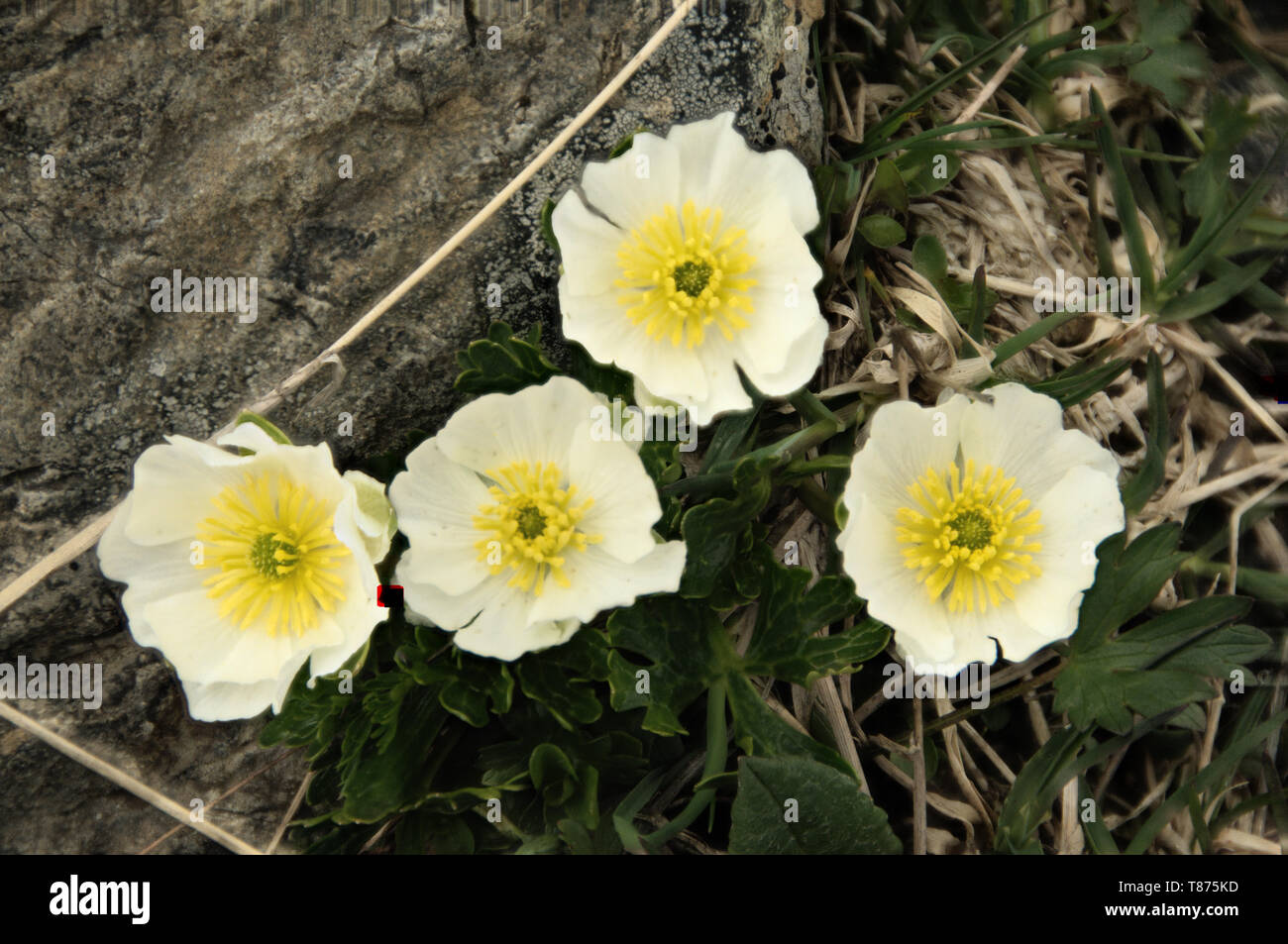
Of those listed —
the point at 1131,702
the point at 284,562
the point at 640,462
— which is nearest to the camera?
the point at 640,462

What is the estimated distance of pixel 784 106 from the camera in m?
2.21

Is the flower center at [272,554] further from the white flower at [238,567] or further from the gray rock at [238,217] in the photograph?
the gray rock at [238,217]

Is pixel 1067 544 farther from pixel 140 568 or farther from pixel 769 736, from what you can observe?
pixel 140 568

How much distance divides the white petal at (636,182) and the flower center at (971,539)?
73cm

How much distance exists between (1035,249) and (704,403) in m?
1.01

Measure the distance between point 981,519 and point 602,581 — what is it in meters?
0.73

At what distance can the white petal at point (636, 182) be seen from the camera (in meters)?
1.94

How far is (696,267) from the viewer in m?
1.99

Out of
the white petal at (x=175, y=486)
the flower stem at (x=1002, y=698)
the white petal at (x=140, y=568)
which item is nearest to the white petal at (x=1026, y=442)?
the flower stem at (x=1002, y=698)

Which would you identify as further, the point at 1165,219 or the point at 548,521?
the point at 1165,219

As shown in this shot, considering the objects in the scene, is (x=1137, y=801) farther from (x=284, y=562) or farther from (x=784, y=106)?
(x=284, y=562)

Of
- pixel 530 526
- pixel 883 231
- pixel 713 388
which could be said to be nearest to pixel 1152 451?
pixel 883 231

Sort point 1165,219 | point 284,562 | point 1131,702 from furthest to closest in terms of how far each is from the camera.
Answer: point 1165,219
point 1131,702
point 284,562
